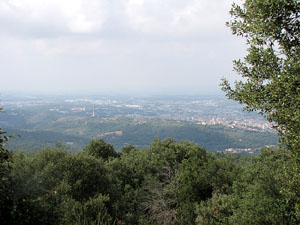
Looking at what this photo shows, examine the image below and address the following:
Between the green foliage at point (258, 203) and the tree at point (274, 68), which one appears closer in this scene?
the tree at point (274, 68)

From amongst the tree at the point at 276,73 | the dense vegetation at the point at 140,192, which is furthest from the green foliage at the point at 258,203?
the tree at the point at 276,73

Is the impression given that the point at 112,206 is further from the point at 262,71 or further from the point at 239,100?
the point at 262,71

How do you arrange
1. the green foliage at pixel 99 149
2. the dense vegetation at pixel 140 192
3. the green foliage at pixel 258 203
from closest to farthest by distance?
the dense vegetation at pixel 140 192 < the green foliage at pixel 258 203 < the green foliage at pixel 99 149

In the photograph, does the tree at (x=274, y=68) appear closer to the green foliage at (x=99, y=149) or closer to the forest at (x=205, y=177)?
the forest at (x=205, y=177)

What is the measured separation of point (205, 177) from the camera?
18.9 m

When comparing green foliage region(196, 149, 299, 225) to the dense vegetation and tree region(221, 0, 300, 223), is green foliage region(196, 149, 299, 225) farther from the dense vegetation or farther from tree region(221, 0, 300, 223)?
tree region(221, 0, 300, 223)

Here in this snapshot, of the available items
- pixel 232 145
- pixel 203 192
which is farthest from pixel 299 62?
pixel 232 145

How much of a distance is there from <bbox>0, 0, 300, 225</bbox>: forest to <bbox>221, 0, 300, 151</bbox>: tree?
0.9 inches

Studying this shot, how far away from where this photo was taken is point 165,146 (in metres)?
29.4

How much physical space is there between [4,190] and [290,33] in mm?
7662

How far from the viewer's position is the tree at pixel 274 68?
557 centimetres

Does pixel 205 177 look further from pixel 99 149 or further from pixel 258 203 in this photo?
pixel 99 149

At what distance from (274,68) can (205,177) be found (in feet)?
46.4

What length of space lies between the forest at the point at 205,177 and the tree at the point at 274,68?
24 millimetres
